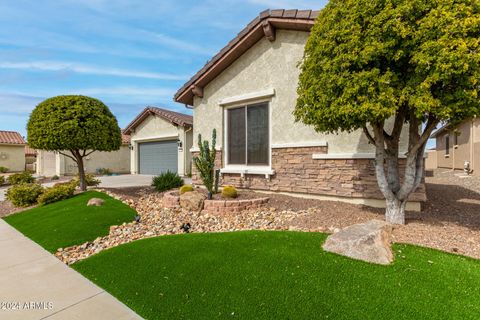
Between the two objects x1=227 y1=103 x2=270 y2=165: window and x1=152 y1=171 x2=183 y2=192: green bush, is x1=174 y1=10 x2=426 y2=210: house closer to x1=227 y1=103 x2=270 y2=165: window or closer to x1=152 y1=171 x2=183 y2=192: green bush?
x1=227 y1=103 x2=270 y2=165: window

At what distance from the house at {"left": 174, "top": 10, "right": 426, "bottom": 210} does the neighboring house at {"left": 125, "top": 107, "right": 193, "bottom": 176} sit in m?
6.30

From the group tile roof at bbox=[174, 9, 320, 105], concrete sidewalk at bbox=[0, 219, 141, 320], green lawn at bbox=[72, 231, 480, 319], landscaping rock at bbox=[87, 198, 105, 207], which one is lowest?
concrete sidewalk at bbox=[0, 219, 141, 320]

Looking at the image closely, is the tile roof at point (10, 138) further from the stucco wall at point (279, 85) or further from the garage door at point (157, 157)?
the stucco wall at point (279, 85)

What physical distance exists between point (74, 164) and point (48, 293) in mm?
23026

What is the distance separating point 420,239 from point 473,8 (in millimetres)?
3877

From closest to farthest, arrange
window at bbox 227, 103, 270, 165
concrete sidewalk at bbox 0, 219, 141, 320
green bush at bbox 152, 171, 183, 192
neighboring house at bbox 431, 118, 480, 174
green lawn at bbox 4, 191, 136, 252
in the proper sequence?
1. concrete sidewalk at bbox 0, 219, 141, 320
2. green lawn at bbox 4, 191, 136, 252
3. window at bbox 227, 103, 270, 165
4. green bush at bbox 152, 171, 183, 192
5. neighboring house at bbox 431, 118, 480, 174

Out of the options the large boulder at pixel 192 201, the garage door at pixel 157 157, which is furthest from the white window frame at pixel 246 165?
the garage door at pixel 157 157

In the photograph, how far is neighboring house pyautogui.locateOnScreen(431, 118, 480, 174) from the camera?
1543 cm

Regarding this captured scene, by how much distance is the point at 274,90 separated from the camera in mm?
8609

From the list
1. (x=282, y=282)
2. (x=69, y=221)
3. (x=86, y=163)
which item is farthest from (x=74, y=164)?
(x=282, y=282)

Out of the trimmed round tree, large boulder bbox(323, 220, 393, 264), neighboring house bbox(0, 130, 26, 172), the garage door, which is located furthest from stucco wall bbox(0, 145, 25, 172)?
large boulder bbox(323, 220, 393, 264)

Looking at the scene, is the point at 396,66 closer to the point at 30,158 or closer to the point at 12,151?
the point at 12,151

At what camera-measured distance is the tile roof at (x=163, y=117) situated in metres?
17.0

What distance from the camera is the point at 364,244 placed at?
12.8ft
